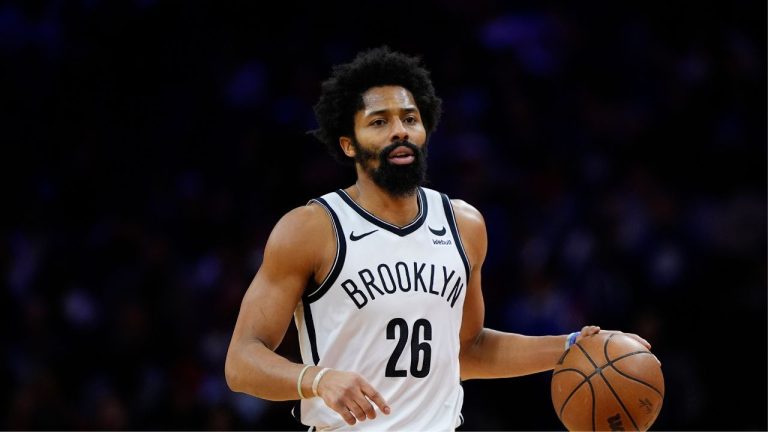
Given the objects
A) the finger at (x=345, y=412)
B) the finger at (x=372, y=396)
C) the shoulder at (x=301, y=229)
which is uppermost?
the shoulder at (x=301, y=229)

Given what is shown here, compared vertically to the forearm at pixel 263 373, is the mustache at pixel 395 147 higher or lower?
higher

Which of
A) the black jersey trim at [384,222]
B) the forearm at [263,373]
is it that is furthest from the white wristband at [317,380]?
the black jersey trim at [384,222]

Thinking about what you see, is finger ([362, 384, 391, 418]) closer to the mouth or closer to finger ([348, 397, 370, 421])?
finger ([348, 397, 370, 421])

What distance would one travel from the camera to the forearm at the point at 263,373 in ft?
11.3

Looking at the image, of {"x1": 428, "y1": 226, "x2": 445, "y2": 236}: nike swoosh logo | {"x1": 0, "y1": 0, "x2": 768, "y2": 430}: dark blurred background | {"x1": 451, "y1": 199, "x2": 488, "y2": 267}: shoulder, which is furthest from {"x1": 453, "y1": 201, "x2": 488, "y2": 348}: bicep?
{"x1": 0, "y1": 0, "x2": 768, "y2": 430}: dark blurred background

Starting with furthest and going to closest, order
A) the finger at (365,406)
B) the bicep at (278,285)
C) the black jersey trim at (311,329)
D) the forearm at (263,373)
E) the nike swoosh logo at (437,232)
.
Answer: the nike swoosh logo at (437,232) → the black jersey trim at (311,329) → the bicep at (278,285) → the forearm at (263,373) → the finger at (365,406)

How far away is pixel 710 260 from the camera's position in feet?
24.0

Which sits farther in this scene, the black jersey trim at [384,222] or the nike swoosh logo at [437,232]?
the nike swoosh logo at [437,232]

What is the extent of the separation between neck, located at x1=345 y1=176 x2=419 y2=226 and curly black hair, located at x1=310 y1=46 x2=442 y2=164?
0.87 ft

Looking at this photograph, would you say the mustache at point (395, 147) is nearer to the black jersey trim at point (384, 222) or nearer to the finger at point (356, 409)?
the black jersey trim at point (384, 222)

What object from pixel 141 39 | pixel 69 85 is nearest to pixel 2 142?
pixel 69 85

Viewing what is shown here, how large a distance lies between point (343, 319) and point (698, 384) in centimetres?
384

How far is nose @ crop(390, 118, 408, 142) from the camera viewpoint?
13.3 ft

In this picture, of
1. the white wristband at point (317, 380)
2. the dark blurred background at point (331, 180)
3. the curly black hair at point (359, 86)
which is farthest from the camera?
the dark blurred background at point (331, 180)
